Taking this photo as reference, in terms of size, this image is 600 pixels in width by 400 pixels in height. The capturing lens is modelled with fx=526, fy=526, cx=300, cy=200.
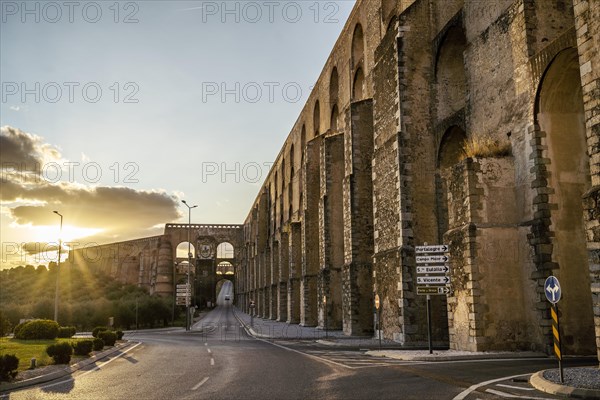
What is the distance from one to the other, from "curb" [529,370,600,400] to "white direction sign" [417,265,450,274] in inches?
266

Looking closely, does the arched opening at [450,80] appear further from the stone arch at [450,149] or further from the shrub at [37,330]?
the shrub at [37,330]

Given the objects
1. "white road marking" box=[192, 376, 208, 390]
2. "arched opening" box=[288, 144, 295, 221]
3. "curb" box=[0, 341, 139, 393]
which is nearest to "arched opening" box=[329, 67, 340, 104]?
"arched opening" box=[288, 144, 295, 221]

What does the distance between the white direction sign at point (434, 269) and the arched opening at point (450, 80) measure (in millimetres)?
7206

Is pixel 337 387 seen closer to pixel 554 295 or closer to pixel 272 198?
pixel 554 295

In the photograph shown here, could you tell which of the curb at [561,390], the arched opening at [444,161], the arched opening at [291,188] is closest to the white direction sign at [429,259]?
the arched opening at [444,161]

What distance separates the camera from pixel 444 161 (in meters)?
20.5

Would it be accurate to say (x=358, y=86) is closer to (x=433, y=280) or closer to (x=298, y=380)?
(x=433, y=280)

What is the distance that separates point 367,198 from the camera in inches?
1034

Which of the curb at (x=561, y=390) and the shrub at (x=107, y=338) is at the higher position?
the curb at (x=561, y=390)

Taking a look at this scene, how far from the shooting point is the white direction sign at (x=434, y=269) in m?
16.0

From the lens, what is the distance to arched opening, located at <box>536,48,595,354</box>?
44.8 ft

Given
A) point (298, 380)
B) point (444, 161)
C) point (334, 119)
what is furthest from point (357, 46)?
point (298, 380)

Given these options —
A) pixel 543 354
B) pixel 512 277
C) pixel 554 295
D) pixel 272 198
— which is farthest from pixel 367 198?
pixel 272 198

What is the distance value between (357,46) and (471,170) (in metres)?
18.4
